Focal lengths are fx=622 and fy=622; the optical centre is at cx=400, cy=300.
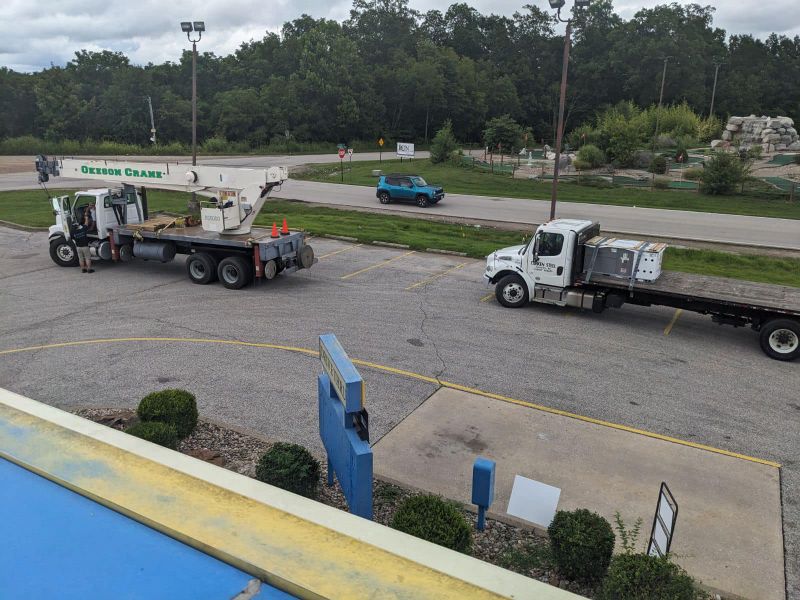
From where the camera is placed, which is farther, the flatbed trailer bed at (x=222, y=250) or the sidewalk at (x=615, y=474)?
the flatbed trailer bed at (x=222, y=250)

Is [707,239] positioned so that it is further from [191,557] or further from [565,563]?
[191,557]

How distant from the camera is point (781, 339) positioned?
1295 cm

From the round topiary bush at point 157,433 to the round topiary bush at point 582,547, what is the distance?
16.8 feet

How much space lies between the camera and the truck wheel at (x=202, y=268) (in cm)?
1762

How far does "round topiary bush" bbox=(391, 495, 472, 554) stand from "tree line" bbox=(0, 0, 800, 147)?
77.0 m

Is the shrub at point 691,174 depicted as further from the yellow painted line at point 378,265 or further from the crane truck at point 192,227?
the crane truck at point 192,227

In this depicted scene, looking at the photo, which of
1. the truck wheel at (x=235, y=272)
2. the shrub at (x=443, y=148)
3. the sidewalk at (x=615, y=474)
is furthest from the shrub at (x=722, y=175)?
the sidewalk at (x=615, y=474)

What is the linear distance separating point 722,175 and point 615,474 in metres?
35.8

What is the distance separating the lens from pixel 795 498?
822 centimetres

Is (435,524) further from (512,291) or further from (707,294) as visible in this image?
(512,291)

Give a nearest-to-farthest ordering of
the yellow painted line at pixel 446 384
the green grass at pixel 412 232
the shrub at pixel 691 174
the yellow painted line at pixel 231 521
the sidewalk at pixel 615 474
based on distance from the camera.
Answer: the yellow painted line at pixel 231 521
the sidewalk at pixel 615 474
the yellow painted line at pixel 446 384
the green grass at pixel 412 232
the shrub at pixel 691 174

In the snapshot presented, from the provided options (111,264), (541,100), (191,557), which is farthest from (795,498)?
(541,100)

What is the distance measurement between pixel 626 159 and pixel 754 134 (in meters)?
23.4

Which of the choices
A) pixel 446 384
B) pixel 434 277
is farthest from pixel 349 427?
pixel 434 277
